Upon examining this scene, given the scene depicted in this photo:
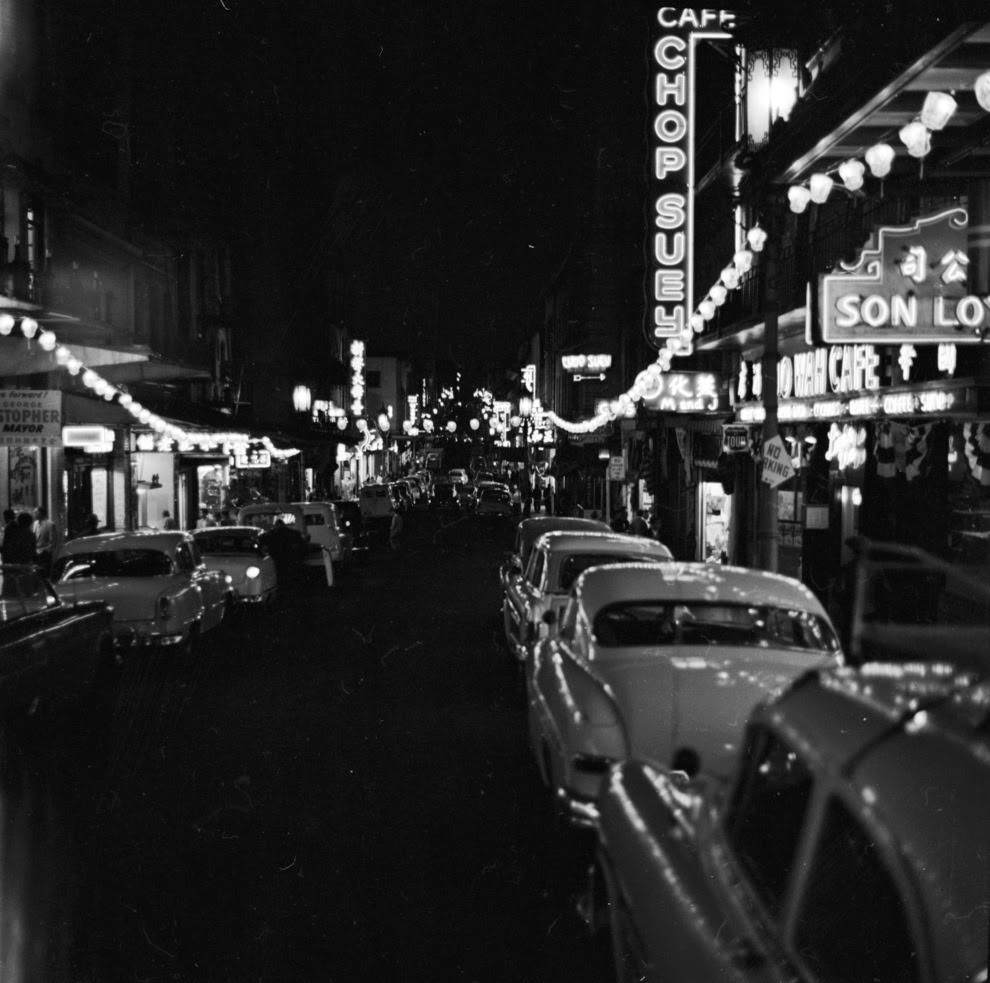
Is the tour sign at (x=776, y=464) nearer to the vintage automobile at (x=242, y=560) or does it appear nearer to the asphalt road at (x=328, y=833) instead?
the asphalt road at (x=328, y=833)

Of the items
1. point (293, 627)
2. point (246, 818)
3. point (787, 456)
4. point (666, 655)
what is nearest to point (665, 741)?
point (666, 655)

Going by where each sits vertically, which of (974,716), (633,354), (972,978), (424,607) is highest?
(633,354)

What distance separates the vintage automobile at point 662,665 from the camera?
6.93m

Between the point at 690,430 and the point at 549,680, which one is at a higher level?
the point at 690,430

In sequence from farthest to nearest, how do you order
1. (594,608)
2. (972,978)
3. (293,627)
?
(293,627), (594,608), (972,978)

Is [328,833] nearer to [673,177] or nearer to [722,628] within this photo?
[722,628]

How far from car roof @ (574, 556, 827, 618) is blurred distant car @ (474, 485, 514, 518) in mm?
46736

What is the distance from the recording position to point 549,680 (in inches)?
318

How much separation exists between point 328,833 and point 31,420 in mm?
13744

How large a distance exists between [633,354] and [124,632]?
35384mm

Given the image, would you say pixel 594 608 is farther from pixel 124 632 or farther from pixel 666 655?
pixel 124 632

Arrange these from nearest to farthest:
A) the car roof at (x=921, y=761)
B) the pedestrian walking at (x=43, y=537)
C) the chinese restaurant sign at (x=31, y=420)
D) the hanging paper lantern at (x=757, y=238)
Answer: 1. the car roof at (x=921, y=761)
2. the hanging paper lantern at (x=757, y=238)
3. the chinese restaurant sign at (x=31, y=420)
4. the pedestrian walking at (x=43, y=537)

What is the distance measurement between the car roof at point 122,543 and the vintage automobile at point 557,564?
448 cm

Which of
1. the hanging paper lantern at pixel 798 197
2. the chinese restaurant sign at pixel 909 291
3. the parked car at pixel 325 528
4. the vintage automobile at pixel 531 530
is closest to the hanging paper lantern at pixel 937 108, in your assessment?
the chinese restaurant sign at pixel 909 291
